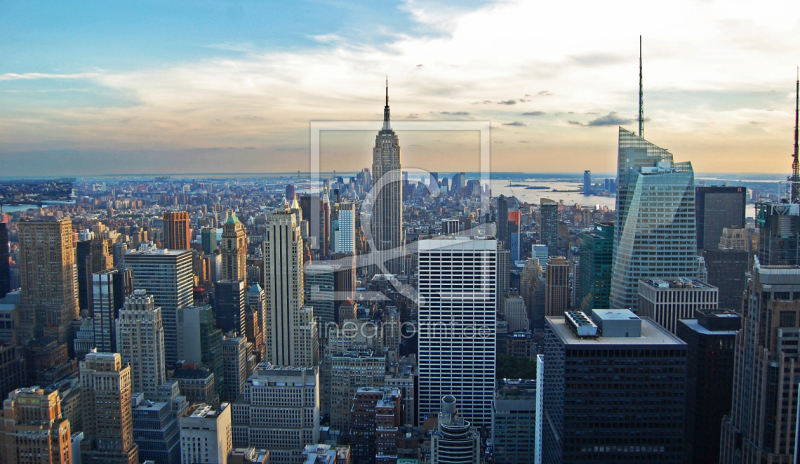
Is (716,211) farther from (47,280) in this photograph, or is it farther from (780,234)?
(47,280)

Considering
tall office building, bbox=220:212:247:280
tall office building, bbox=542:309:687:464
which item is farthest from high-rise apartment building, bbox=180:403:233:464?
tall office building, bbox=220:212:247:280

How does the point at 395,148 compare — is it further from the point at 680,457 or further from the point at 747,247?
the point at 747,247

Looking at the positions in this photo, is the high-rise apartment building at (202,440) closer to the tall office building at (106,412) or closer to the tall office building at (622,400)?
the tall office building at (106,412)

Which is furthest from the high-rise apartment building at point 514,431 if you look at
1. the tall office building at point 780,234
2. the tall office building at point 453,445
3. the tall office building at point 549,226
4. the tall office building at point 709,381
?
the tall office building at point 549,226

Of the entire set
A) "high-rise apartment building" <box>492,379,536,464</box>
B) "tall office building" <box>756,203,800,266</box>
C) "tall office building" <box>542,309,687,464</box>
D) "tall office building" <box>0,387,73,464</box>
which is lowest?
"high-rise apartment building" <box>492,379,536,464</box>

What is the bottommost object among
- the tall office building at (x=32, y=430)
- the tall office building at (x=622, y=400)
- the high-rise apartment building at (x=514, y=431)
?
the high-rise apartment building at (x=514, y=431)

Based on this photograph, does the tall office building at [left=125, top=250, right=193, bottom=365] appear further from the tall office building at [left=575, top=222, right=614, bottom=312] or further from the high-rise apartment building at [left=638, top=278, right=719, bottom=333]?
the high-rise apartment building at [left=638, top=278, right=719, bottom=333]
